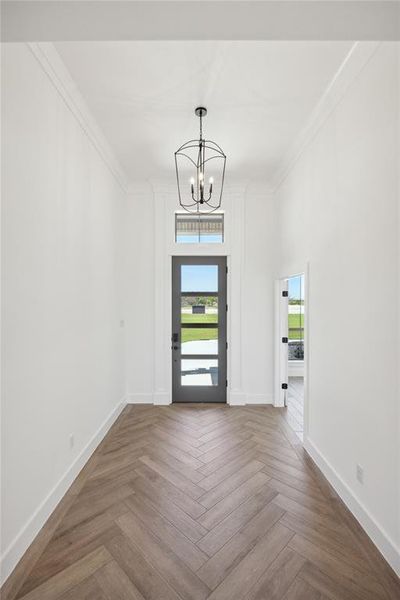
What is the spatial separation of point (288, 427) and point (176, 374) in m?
1.81

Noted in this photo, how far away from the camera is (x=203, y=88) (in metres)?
2.58

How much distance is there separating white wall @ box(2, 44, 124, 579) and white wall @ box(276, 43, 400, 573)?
7.42 ft

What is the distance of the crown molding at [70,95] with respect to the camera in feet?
6.87

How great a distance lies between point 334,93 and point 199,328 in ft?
10.8

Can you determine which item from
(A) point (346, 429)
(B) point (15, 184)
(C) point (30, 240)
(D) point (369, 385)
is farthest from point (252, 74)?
(A) point (346, 429)

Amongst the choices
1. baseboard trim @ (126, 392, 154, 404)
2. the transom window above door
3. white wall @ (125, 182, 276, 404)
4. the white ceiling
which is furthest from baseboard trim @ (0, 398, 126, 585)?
the white ceiling

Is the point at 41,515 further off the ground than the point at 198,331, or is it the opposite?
the point at 198,331

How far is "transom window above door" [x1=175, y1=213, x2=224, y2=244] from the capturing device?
4.72 meters

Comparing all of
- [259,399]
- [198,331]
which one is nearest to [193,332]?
[198,331]

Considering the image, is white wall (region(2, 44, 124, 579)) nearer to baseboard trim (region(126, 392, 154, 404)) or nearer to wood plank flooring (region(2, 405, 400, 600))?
wood plank flooring (region(2, 405, 400, 600))

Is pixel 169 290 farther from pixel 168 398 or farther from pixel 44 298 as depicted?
pixel 44 298

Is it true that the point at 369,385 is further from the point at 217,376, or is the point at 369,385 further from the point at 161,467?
the point at 217,376

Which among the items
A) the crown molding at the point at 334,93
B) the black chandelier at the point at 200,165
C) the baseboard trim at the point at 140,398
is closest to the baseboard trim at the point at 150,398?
the baseboard trim at the point at 140,398

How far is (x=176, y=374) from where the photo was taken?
4.71 metres
